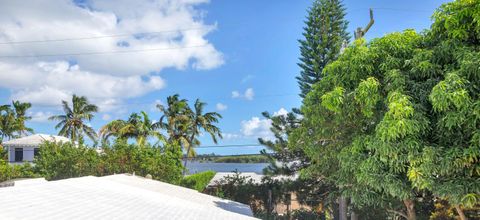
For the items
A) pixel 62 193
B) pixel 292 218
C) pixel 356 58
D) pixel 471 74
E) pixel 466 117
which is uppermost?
pixel 356 58

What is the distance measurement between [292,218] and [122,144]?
808cm

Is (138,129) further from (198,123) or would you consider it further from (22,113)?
(22,113)

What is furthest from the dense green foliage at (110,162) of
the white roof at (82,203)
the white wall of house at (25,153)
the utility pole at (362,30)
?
the white wall of house at (25,153)

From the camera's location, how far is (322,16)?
1981cm

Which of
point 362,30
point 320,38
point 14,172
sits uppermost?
point 320,38

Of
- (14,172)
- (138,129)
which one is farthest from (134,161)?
(138,129)

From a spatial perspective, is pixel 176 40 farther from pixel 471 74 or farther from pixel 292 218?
pixel 471 74

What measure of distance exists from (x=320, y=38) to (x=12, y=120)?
3917cm

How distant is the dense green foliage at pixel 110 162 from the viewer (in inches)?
719

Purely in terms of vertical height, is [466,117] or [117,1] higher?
[117,1]

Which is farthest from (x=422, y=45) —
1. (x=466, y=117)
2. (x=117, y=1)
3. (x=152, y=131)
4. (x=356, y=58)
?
(x=152, y=131)

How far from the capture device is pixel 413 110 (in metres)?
7.71

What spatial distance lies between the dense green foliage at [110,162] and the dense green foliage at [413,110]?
9792mm

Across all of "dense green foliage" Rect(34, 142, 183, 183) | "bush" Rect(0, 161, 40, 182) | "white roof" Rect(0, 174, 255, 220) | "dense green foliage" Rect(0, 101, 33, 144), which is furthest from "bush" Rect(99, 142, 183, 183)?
"dense green foliage" Rect(0, 101, 33, 144)
